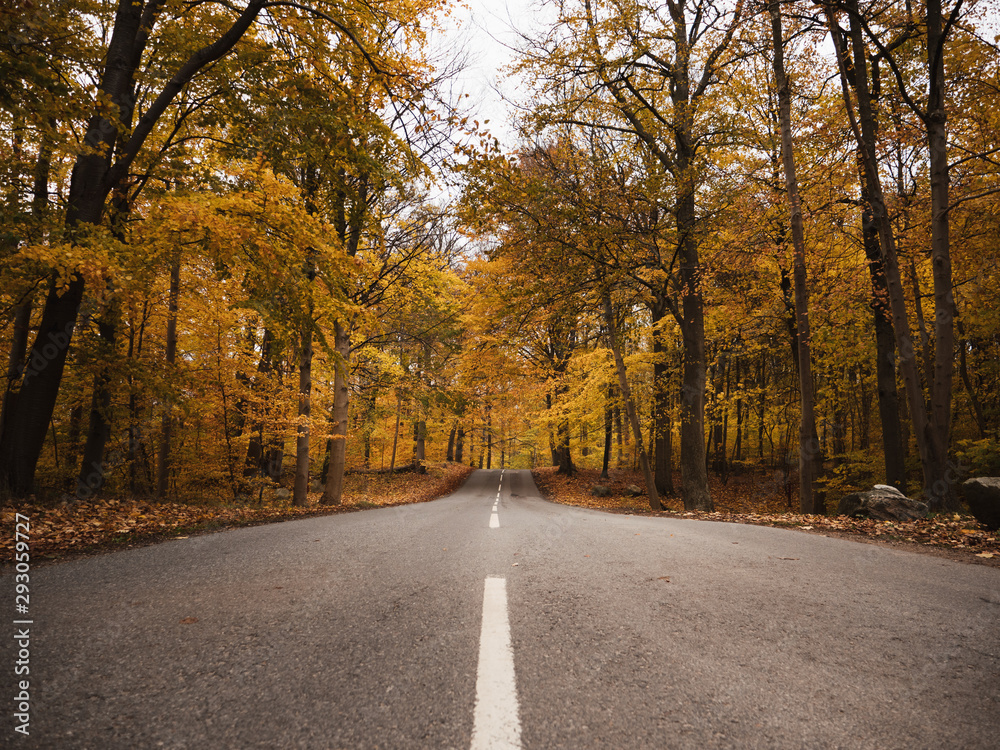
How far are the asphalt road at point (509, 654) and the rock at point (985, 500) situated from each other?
325 cm

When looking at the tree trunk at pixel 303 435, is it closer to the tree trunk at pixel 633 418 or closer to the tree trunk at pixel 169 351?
the tree trunk at pixel 169 351

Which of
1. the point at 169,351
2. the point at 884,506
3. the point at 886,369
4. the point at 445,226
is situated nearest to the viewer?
the point at 884,506

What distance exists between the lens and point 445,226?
1333cm

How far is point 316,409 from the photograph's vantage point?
1412 cm

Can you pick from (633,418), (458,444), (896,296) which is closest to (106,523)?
(633,418)

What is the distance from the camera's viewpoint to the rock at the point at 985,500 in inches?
242

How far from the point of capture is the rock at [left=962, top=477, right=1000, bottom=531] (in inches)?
242

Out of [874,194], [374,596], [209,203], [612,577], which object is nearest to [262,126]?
[209,203]

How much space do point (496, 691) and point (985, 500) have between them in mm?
8256

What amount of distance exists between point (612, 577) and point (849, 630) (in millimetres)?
1544

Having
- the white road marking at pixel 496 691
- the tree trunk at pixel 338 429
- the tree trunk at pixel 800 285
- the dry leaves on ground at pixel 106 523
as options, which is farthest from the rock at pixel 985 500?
the tree trunk at pixel 338 429

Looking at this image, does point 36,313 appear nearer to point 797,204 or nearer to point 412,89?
point 412,89

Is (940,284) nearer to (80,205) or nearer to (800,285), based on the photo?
(800,285)

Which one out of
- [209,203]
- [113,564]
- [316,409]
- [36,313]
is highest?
[209,203]
